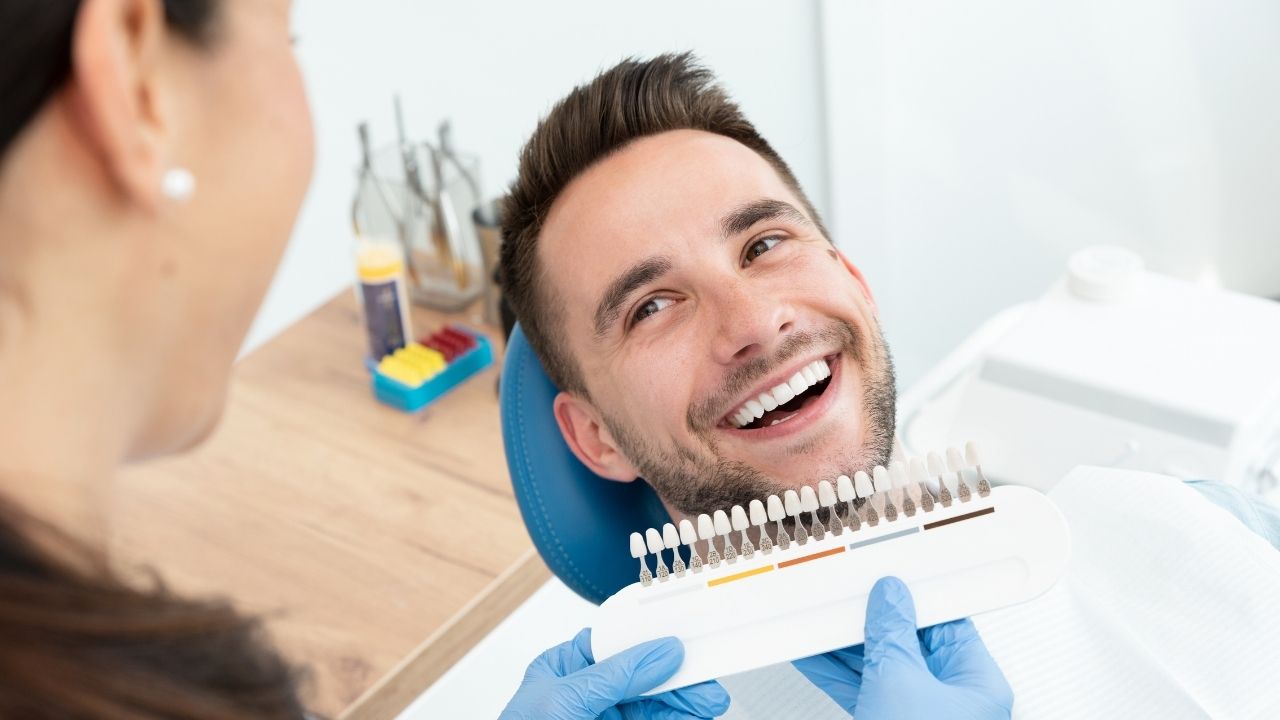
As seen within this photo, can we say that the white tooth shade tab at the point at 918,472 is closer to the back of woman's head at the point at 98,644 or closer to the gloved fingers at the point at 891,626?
the gloved fingers at the point at 891,626

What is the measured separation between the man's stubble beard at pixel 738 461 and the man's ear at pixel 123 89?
89cm

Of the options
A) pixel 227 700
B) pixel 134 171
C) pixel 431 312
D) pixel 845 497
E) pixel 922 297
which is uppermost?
pixel 134 171

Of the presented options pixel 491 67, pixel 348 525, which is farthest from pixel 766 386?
pixel 491 67

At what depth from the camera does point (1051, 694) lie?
4.46 feet

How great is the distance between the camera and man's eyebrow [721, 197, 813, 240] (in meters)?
1.53

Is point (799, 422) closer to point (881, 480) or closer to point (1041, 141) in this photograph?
point (881, 480)

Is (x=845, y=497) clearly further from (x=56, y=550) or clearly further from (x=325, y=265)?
(x=325, y=265)

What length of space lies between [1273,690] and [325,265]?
244cm

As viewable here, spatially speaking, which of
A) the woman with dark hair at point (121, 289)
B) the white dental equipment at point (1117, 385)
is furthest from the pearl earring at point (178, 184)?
the white dental equipment at point (1117, 385)

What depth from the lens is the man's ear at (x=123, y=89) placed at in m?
0.62

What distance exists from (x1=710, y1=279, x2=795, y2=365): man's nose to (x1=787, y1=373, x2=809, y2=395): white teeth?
5cm

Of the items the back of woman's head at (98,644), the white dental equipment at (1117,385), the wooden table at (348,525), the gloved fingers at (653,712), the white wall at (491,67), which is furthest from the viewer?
the white wall at (491,67)

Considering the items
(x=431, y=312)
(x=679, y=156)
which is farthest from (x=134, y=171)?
(x=431, y=312)

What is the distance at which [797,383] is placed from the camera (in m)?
1.47
